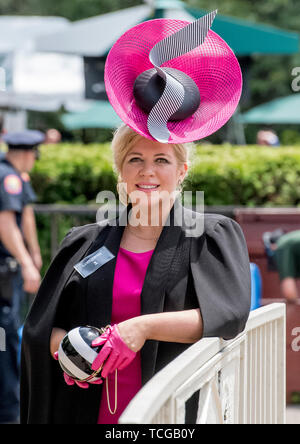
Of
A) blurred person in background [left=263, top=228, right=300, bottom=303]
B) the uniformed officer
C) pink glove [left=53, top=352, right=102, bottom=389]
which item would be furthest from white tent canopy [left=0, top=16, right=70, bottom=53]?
pink glove [left=53, top=352, right=102, bottom=389]

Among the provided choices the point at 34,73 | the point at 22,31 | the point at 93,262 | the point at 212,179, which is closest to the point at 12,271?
the point at 212,179

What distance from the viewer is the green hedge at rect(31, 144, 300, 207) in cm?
682

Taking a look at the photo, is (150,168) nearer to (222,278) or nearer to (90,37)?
(222,278)

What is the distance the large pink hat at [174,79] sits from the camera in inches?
94.7

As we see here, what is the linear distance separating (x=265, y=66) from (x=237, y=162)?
54.0 feet

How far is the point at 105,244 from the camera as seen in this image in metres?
2.55

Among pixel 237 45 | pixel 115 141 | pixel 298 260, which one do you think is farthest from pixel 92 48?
pixel 115 141

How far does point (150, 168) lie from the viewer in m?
2.46

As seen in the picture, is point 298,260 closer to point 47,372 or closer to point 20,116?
point 47,372

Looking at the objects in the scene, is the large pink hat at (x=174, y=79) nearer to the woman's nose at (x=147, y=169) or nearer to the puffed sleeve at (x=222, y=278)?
the woman's nose at (x=147, y=169)

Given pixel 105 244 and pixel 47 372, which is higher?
pixel 105 244

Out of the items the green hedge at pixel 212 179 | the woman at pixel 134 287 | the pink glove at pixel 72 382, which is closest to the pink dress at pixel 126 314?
the woman at pixel 134 287

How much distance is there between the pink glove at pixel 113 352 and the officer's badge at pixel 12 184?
308cm

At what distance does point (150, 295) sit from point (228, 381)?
0.36m
